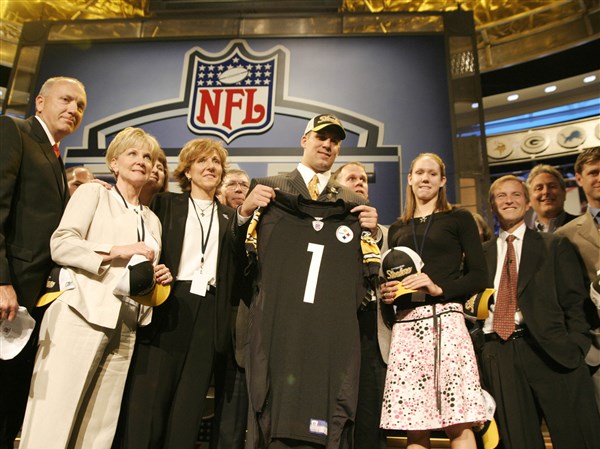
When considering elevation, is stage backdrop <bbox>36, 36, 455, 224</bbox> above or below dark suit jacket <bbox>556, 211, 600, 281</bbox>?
above

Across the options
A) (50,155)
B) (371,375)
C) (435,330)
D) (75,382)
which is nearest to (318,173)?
(435,330)

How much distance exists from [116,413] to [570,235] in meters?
2.85

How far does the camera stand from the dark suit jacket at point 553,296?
107 inches

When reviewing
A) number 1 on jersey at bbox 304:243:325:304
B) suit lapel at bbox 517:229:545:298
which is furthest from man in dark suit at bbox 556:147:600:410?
number 1 on jersey at bbox 304:243:325:304

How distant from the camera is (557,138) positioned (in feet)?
32.9

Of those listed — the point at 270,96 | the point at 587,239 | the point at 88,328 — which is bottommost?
the point at 88,328

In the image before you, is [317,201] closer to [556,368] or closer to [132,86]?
[556,368]

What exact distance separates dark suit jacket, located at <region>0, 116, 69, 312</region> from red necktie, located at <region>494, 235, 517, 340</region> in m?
2.40

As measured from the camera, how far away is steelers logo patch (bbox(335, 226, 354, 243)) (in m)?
2.35

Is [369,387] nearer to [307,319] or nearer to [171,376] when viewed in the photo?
[307,319]

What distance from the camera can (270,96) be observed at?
6027 mm

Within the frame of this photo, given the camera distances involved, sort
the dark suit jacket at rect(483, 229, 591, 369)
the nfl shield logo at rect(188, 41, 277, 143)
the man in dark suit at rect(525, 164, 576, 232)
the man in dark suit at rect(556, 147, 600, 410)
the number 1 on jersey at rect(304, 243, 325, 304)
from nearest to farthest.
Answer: the number 1 on jersey at rect(304, 243, 325, 304)
the dark suit jacket at rect(483, 229, 591, 369)
the man in dark suit at rect(556, 147, 600, 410)
the man in dark suit at rect(525, 164, 576, 232)
the nfl shield logo at rect(188, 41, 277, 143)

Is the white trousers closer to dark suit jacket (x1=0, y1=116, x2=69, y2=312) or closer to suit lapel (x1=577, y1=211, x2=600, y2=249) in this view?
dark suit jacket (x1=0, y1=116, x2=69, y2=312)

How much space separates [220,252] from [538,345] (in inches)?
71.9
